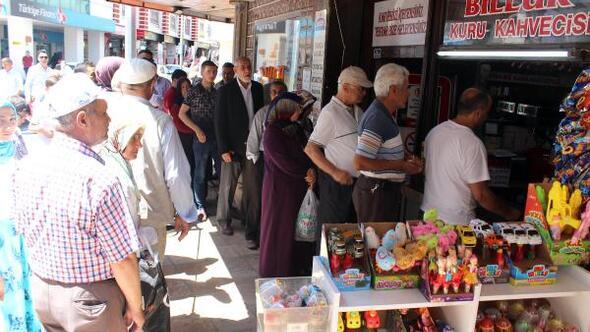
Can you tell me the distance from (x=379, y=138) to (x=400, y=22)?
1834mm

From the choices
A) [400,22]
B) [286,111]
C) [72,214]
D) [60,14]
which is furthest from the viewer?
[60,14]

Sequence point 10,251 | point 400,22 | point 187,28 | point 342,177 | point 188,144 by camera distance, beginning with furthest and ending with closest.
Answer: point 187,28
point 188,144
point 400,22
point 342,177
point 10,251

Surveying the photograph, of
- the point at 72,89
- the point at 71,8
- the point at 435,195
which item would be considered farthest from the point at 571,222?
the point at 71,8

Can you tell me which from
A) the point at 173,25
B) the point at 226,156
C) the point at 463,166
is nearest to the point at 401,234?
the point at 463,166

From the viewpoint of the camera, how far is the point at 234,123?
502cm

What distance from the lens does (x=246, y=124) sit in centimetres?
509

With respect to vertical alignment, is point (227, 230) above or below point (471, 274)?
below

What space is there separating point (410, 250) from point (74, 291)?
1317mm

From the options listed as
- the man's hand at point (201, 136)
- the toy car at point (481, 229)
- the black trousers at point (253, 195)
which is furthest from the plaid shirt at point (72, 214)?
the man's hand at point (201, 136)

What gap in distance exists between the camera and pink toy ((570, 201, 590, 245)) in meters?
2.12

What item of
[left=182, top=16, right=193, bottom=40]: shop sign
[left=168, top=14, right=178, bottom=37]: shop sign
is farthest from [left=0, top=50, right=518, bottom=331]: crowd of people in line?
[left=182, top=16, right=193, bottom=40]: shop sign

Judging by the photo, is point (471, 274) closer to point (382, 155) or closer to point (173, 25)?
point (382, 155)

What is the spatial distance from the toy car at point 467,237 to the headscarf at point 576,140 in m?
0.52

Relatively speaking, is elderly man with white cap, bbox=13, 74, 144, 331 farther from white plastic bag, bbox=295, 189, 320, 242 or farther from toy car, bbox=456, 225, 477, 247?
white plastic bag, bbox=295, 189, 320, 242
